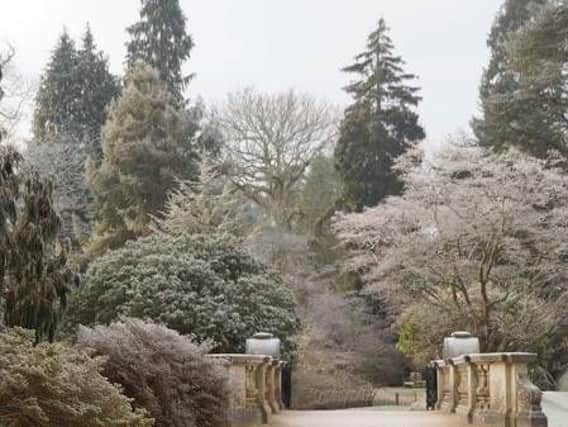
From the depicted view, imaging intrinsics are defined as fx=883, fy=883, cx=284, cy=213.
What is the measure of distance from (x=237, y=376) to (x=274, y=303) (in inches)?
283

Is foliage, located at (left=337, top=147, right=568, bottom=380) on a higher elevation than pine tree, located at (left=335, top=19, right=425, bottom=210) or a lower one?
lower

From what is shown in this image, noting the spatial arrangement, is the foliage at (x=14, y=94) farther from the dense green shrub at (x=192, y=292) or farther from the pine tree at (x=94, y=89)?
the dense green shrub at (x=192, y=292)

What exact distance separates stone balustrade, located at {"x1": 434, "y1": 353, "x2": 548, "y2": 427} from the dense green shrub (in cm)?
496

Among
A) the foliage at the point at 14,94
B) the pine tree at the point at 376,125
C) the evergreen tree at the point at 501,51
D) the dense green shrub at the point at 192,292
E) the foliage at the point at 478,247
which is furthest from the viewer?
the evergreen tree at the point at 501,51

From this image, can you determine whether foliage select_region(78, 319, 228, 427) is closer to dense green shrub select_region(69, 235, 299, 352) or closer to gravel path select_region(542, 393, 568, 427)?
gravel path select_region(542, 393, 568, 427)

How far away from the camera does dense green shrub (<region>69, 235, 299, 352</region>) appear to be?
52.3 ft

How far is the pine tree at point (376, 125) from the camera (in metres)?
31.6

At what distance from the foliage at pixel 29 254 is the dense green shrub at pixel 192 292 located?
16.2 ft

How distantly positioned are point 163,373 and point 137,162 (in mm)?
21976

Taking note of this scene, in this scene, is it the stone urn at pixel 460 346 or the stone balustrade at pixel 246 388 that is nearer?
the stone balustrade at pixel 246 388

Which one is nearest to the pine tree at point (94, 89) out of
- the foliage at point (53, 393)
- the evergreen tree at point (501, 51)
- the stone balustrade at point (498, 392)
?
the evergreen tree at point (501, 51)

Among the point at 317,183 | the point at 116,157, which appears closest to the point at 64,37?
the point at 116,157

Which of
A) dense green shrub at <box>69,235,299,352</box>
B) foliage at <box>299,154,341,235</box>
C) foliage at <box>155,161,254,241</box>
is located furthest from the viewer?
foliage at <box>299,154,341,235</box>

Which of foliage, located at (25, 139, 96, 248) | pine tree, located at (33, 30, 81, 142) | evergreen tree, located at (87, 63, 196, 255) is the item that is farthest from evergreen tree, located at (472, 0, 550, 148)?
pine tree, located at (33, 30, 81, 142)
